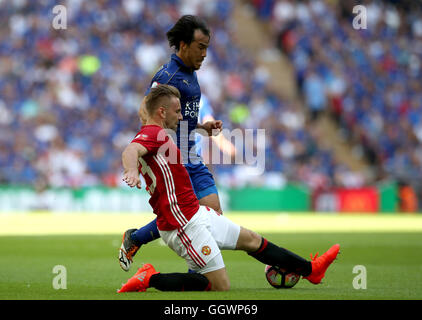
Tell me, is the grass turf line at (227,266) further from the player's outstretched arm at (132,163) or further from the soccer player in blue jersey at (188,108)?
the player's outstretched arm at (132,163)

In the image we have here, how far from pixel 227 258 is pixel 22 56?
17.9 m

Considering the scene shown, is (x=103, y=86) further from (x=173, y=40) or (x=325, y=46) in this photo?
(x=173, y=40)

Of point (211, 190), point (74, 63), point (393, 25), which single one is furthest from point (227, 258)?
point (393, 25)

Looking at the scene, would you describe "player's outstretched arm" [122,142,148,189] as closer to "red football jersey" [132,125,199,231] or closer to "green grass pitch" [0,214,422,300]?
"red football jersey" [132,125,199,231]

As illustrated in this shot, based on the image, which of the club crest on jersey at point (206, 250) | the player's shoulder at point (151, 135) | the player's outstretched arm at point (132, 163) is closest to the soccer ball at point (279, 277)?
the club crest on jersey at point (206, 250)

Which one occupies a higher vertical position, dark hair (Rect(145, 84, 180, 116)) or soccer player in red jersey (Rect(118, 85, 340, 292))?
dark hair (Rect(145, 84, 180, 116))

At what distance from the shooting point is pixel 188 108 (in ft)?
23.7

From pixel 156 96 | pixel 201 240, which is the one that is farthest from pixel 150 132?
pixel 201 240

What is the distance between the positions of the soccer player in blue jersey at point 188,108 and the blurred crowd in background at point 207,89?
1743 centimetres

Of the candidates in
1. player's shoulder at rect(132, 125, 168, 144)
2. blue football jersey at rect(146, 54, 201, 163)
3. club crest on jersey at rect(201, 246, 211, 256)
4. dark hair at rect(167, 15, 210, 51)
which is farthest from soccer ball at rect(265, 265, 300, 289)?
dark hair at rect(167, 15, 210, 51)

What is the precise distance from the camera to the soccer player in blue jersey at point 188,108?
23.3ft

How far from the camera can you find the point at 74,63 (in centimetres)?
2650

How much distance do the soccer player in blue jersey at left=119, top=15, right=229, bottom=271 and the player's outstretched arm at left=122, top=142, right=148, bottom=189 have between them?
1272 mm

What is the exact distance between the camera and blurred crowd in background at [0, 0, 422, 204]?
24922 millimetres
